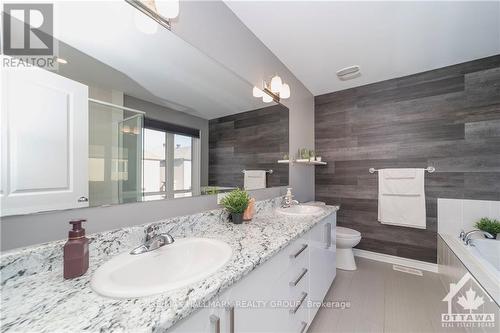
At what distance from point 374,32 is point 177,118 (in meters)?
1.77

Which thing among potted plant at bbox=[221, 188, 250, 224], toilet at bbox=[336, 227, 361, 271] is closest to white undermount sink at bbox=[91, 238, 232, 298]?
potted plant at bbox=[221, 188, 250, 224]

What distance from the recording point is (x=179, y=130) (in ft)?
3.74

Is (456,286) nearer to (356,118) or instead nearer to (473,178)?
(473,178)

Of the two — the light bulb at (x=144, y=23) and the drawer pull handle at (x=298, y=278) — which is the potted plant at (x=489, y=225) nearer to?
the drawer pull handle at (x=298, y=278)

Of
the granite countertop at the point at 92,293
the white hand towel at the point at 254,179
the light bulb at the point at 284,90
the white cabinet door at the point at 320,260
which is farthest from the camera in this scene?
the light bulb at the point at 284,90

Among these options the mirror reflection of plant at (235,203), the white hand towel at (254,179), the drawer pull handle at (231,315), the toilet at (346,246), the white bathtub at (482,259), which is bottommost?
the toilet at (346,246)

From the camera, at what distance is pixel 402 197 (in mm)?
2322

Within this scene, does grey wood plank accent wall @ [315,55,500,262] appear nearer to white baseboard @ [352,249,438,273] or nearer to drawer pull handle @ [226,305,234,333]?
white baseboard @ [352,249,438,273]

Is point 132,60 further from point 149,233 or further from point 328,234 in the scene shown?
point 328,234

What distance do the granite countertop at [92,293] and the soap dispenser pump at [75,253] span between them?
0.9 inches

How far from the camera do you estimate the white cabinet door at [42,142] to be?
59 centimetres

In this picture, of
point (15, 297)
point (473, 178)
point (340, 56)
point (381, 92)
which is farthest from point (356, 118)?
point (15, 297)

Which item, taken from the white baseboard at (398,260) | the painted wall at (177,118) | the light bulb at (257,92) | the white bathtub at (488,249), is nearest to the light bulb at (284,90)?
the light bulb at (257,92)

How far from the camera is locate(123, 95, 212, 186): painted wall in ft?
3.07
